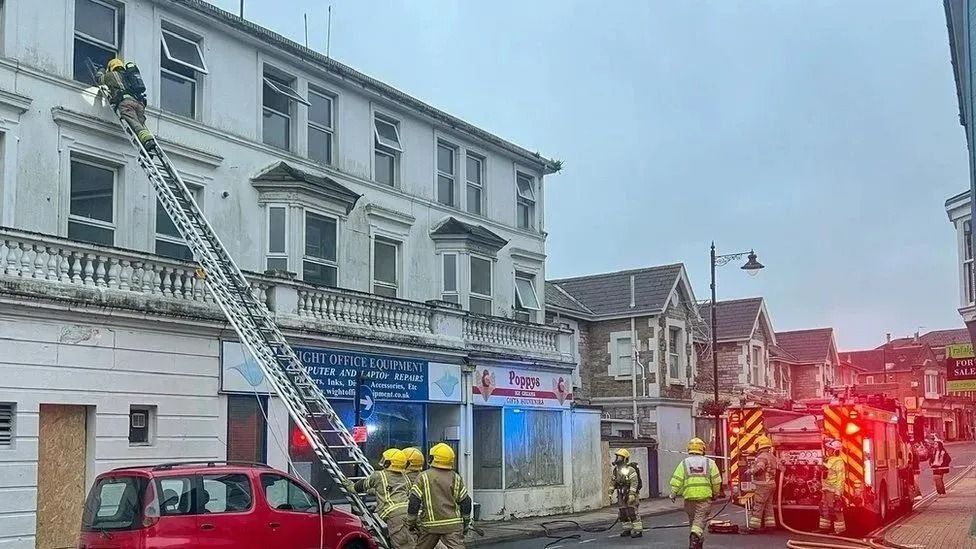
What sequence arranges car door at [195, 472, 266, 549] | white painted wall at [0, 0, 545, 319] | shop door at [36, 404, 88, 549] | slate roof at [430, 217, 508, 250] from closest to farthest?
car door at [195, 472, 266, 549]
shop door at [36, 404, 88, 549]
white painted wall at [0, 0, 545, 319]
slate roof at [430, 217, 508, 250]

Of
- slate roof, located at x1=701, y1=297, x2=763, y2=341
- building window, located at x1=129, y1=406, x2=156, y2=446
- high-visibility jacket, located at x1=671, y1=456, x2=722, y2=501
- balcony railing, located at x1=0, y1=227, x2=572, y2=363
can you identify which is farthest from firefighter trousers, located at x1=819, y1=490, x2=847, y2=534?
slate roof, located at x1=701, y1=297, x2=763, y2=341

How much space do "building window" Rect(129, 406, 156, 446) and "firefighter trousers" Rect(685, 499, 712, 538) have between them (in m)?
7.85

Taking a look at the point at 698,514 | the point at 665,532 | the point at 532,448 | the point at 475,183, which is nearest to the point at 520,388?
the point at 532,448

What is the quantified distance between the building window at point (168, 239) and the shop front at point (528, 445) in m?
7.50

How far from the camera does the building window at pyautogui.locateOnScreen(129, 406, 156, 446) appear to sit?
14938mm

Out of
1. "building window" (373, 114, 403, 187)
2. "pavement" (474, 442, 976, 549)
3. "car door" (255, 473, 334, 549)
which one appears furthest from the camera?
"building window" (373, 114, 403, 187)

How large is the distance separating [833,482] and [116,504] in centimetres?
1261

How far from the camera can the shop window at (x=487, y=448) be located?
75.3 ft

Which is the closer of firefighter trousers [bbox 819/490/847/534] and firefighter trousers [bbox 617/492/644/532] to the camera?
firefighter trousers [bbox 819/490/847/534]

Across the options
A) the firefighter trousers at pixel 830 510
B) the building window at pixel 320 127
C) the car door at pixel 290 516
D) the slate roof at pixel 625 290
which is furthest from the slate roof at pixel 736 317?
the car door at pixel 290 516

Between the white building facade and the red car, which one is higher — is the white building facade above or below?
above

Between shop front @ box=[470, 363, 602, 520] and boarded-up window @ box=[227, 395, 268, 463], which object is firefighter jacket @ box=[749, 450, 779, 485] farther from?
boarded-up window @ box=[227, 395, 268, 463]

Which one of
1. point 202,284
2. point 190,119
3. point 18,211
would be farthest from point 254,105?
point 18,211

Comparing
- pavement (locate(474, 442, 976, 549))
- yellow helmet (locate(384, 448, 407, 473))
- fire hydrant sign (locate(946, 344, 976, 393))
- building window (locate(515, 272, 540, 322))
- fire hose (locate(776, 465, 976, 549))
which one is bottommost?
pavement (locate(474, 442, 976, 549))
